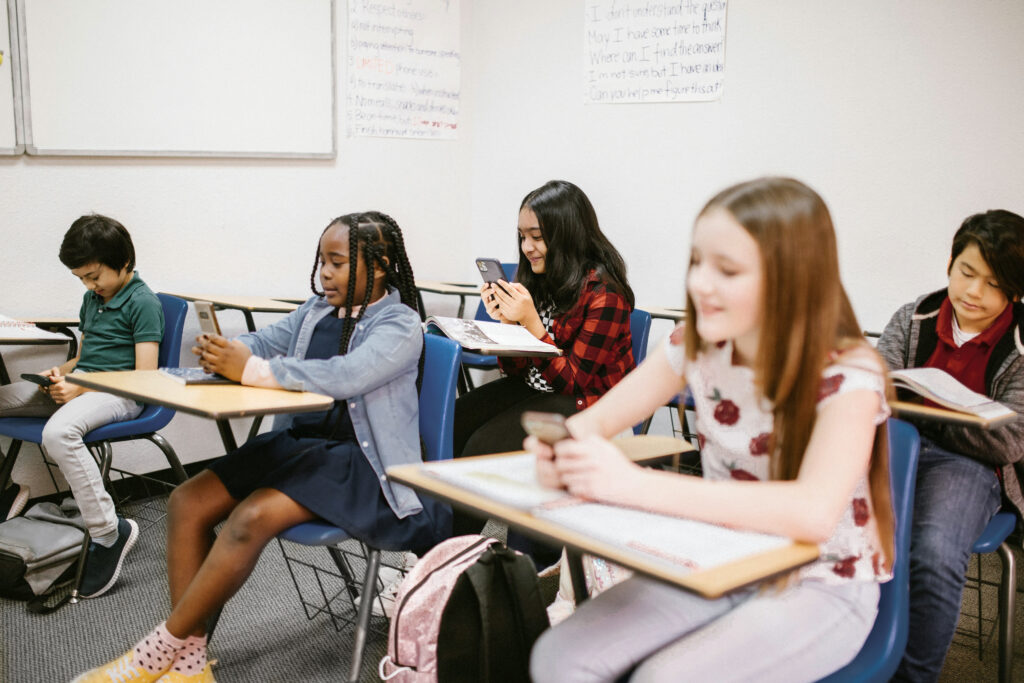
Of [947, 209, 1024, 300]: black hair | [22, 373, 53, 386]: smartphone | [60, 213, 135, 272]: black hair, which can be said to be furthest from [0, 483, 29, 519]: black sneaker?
[947, 209, 1024, 300]: black hair

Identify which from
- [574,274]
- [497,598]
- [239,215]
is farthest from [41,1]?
[497,598]

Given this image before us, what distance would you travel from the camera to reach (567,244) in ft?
8.14

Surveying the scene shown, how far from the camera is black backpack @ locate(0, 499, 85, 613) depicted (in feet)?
7.14

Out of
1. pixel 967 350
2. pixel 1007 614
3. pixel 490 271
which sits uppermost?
pixel 490 271

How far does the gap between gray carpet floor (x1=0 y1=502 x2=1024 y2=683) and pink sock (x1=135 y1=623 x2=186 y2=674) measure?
330mm

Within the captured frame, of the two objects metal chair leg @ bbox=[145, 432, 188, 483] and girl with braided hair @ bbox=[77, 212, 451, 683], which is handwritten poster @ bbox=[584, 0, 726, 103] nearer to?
girl with braided hair @ bbox=[77, 212, 451, 683]

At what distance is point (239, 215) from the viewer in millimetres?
3266

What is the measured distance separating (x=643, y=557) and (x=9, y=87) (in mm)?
2849

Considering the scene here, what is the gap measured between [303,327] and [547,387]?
80 centimetres

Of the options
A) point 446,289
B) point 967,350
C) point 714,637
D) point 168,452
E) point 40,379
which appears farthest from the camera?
point 446,289

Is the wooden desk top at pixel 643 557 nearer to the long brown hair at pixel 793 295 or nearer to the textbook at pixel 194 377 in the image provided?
the long brown hair at pixel 793 295

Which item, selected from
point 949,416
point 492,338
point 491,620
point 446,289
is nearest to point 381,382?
point 492,338

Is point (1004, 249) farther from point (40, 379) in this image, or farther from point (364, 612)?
point (40, 379)

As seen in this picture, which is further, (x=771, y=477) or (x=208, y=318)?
(x=208, y=318)
